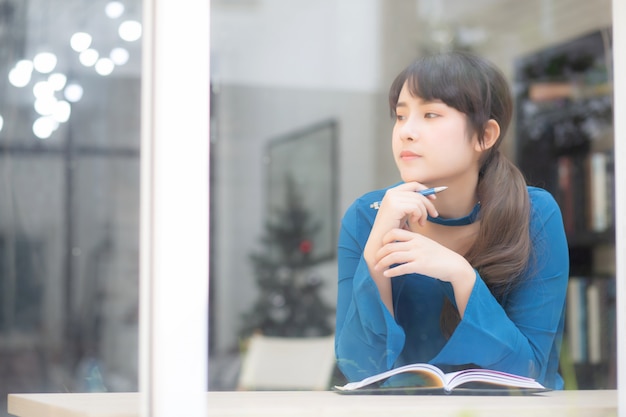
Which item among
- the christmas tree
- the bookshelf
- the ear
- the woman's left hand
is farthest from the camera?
the christmas tree

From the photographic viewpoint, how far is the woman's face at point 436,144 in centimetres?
135

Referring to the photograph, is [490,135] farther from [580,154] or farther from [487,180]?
[580,154]

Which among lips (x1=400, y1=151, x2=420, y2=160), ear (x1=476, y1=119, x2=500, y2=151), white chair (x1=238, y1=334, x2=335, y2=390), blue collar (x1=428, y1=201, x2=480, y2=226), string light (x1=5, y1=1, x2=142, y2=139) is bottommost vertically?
white chair (x1=238, y1=334, x2=335, y2=390)

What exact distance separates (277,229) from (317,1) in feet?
4.75

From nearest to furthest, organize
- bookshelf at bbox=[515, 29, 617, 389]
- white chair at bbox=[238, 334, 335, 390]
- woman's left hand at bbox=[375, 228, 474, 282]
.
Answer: woman's left hand at bbox=[375, 228, 474, 282] < white chair at bbox=[238, 334, 335, 390] < bookshelf at bbox=[515, 29, 617, 389]

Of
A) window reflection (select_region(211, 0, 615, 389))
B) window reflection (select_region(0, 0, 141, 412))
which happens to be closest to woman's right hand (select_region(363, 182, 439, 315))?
window reflection (select_region(0, 0, 141, 412))

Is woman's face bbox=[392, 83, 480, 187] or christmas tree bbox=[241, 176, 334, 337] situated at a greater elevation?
woman's face bbox=[392, 83, 480, 187]

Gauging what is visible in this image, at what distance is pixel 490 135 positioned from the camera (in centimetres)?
140

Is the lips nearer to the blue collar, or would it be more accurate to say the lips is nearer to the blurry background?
the blue collar

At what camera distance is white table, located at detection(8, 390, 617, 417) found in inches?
41.1

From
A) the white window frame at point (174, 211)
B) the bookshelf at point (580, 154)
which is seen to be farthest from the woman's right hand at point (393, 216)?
the bookshelf at point (580, 154)

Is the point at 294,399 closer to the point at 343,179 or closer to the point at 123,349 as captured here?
the point at 123,349

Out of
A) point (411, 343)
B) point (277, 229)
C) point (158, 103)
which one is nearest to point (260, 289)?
point (277, 229)

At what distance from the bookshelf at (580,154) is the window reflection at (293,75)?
61 centimetres
